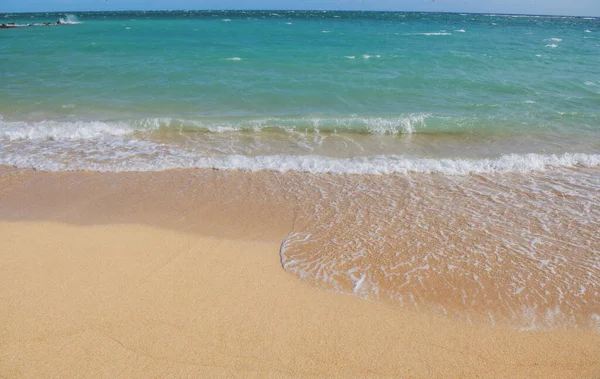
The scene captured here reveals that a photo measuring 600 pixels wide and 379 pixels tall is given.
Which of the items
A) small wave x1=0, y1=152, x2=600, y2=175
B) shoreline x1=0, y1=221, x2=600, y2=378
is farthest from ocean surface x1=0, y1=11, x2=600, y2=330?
shoreline x1=0, y1=221, x2=600, y2=378

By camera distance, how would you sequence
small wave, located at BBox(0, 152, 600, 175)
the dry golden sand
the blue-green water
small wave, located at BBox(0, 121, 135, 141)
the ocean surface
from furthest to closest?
small wave, located at BBox(0, 121, 135, 141), the blue-green water, small wave, located at BBox(0, 152, 600, 175), the ocean surface, the dry golden sand

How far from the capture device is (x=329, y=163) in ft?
25.4

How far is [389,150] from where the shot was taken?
8828 mm

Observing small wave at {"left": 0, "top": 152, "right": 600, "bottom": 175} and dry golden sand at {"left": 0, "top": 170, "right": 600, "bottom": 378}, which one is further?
small wave at {"left": 0, "top": 152, "right": 600, "bottom": 175}

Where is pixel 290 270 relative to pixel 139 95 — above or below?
below


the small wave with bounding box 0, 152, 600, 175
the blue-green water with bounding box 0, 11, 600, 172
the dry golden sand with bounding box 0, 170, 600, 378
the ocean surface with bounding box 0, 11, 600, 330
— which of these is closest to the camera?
the dry golden sand with bounding box 0, 170, 600, 378

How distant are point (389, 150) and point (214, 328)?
649 cm

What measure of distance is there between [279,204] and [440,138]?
19.1ft

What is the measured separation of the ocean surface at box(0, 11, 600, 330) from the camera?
4422 millimetres

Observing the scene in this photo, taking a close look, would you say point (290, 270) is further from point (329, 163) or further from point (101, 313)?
point (329, 163)

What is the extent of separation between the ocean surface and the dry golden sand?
0.38 metres

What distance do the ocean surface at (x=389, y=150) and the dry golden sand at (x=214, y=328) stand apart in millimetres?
379

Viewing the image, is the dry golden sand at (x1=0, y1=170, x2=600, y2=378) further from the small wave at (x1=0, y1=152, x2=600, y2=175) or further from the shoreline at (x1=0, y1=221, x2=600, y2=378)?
the small wave at (x1=0, y1=152, x2=600, y2=175)

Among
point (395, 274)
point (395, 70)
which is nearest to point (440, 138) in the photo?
point (395, 274)
